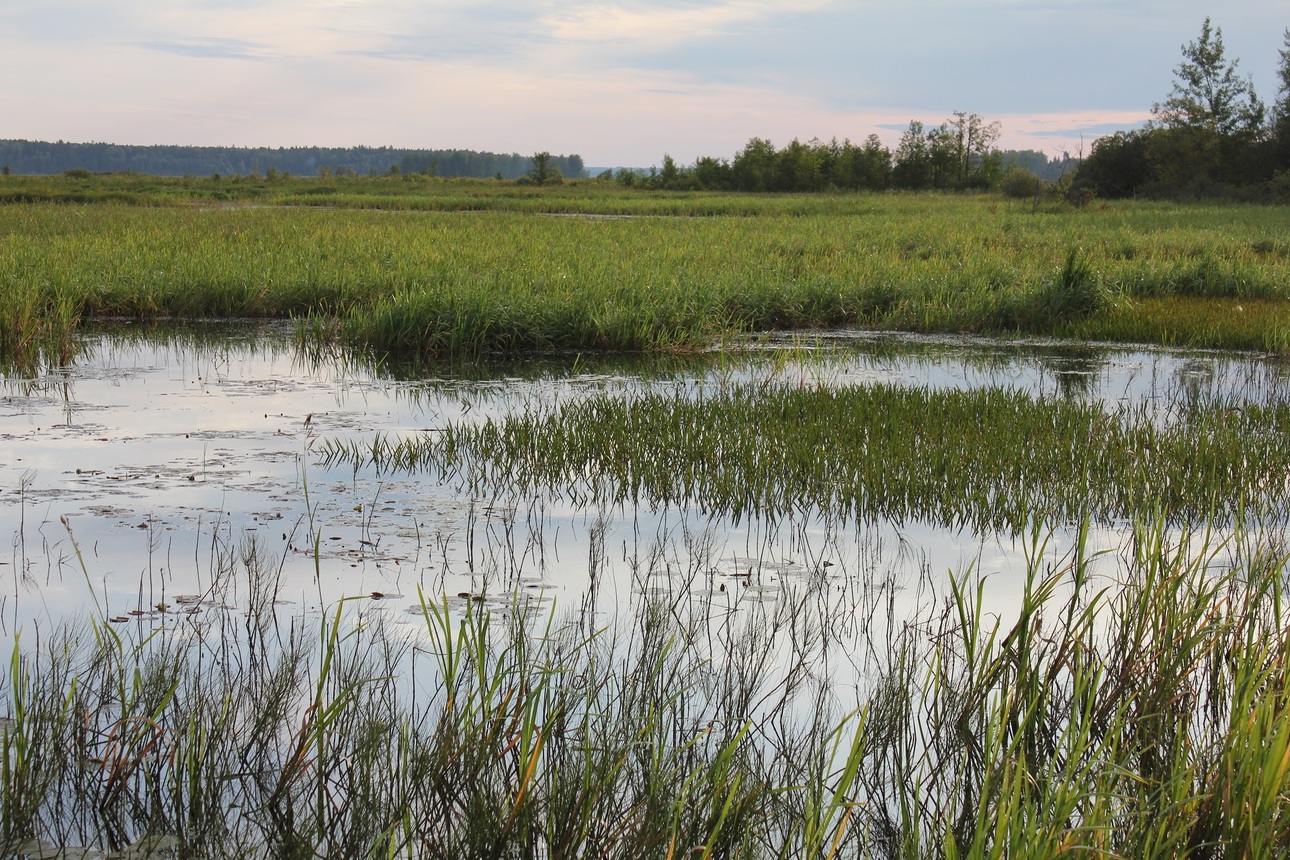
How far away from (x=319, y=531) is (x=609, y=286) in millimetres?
7931

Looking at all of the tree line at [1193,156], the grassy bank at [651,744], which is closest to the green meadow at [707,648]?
the grassy bank at [651,744]

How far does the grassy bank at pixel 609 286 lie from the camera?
36.7 feet

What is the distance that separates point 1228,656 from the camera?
3619 mm

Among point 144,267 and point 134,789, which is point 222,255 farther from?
point 134,789

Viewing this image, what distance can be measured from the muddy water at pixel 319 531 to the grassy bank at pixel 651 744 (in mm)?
387

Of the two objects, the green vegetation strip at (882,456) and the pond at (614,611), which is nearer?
the pond at (614,611)

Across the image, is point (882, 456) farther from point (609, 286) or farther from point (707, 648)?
point (609, 286)

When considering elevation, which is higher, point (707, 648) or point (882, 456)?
point (882, 456)

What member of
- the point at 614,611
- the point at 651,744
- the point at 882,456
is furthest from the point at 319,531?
the point at 882,456

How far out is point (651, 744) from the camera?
117 inches

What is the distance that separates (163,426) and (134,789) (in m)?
5.07

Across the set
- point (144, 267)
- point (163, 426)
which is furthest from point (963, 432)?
point (144, 267)

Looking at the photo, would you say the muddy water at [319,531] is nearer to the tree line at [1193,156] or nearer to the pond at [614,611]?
the pond at [614,611]

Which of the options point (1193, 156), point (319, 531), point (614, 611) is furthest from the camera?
point (1193, 156)
